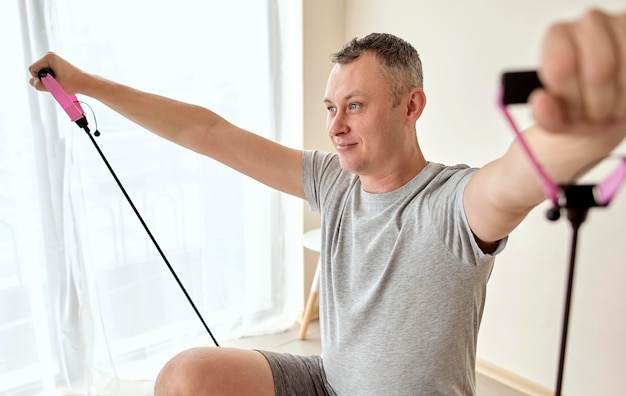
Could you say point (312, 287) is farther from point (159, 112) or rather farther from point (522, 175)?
point (522, 175)

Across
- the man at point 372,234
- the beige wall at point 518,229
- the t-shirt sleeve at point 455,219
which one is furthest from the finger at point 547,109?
the beige wall at point 518,229

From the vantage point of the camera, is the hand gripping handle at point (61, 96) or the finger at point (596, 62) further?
the hand gripping handle at point (61, 96)

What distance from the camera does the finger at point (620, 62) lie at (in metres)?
0.55

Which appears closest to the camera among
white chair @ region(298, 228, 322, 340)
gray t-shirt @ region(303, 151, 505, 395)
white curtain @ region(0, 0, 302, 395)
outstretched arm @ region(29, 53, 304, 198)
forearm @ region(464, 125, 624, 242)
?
forearm @ region(464, 125, 624, 242)

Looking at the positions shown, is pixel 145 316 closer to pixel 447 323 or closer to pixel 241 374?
pixel 241 374

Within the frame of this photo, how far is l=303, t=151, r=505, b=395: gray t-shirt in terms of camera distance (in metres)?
1.27

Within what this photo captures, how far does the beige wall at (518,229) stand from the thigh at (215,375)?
1228 millimetres

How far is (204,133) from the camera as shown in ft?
5.44

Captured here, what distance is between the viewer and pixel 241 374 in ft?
4.76

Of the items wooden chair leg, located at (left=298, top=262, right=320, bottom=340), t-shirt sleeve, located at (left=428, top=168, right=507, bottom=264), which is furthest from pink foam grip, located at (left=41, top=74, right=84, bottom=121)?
wooden chair leg, located at (left=298, top=262, right=320, bottom=340)

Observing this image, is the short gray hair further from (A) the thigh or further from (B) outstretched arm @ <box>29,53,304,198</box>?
(A) the thigh

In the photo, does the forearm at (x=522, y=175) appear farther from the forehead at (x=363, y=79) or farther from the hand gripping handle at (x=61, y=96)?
the hand gripping handle at (x=61, y=96)

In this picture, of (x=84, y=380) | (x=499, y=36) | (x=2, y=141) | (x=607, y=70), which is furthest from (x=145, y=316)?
(x=607, y=70)

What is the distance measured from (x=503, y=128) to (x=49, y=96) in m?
1.63
